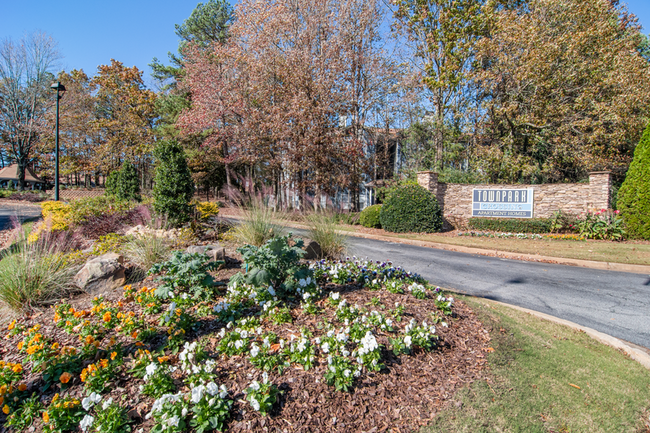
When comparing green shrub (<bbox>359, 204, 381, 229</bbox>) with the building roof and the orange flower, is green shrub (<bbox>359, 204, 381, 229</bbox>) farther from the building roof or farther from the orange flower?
the building roof

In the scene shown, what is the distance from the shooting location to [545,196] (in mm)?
13023

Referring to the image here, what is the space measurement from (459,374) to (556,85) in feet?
58.9

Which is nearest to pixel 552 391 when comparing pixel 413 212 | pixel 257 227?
pixel 257 227

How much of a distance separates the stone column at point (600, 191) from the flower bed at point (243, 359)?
11.6m

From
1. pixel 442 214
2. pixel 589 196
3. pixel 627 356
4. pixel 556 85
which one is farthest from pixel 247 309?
pixel 556 85

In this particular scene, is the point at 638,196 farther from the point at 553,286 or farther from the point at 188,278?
the point at 188,278

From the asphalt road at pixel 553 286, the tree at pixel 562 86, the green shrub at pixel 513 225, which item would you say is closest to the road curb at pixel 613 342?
the asphalt road at pixel 553 286

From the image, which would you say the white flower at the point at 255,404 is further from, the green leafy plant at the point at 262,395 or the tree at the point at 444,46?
the tree at the point at 444,46

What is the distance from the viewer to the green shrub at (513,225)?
40.8 feet

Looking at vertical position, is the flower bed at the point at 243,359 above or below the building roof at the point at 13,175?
below

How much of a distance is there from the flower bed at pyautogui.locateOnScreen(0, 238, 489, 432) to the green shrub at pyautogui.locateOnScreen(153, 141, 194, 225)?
402 cm

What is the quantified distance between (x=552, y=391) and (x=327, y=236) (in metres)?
3.67

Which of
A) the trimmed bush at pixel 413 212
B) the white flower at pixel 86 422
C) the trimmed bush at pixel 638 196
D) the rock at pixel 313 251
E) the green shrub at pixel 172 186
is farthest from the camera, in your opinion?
the trimmed bush at pixel 413 212

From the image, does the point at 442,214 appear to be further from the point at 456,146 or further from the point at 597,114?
the point at 597,114
